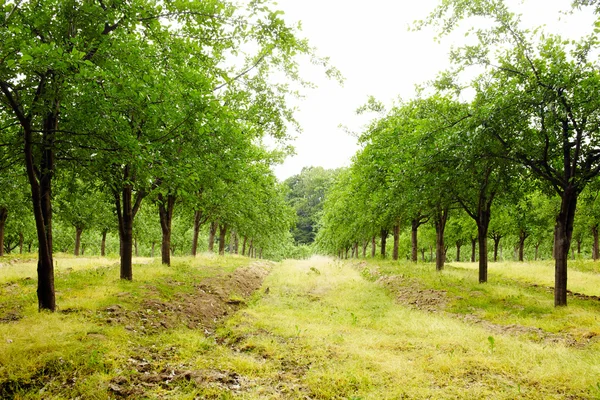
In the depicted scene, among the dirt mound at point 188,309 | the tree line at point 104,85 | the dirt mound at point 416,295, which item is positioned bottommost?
the dirt mound at point 416,295

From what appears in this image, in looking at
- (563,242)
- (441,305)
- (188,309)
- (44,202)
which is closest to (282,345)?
(188,309)

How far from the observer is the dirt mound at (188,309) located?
8695 mm

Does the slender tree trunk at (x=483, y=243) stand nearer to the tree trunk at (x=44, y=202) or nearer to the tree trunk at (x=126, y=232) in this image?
the tree trunk at (x=126, y=232)

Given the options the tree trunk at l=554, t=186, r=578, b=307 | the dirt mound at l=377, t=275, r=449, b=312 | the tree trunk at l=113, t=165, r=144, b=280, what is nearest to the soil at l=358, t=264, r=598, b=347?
the dirt mound at l=377, t=275, r=449, b=312

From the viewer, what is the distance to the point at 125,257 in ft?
43.5

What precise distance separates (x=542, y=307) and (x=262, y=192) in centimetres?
1635

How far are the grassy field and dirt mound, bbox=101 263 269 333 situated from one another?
0.06 m

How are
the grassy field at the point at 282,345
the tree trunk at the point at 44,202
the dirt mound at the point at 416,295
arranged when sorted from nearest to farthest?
the grassy field at the point at 282,345 → the tree trunk at the point at 44,202 → the dirt mound at the point at 416,295

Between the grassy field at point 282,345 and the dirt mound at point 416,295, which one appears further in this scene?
the dirt mound at point 416,295

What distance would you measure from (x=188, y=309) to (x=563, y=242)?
1326 centimetres

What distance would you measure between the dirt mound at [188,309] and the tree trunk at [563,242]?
1163cm

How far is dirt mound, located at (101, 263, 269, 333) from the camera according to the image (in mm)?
8695

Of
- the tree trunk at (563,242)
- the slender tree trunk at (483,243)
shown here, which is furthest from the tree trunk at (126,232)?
the slender tree trunk at (483,243)

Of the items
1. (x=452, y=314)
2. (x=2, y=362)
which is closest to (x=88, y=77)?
(x=2, y=362)
